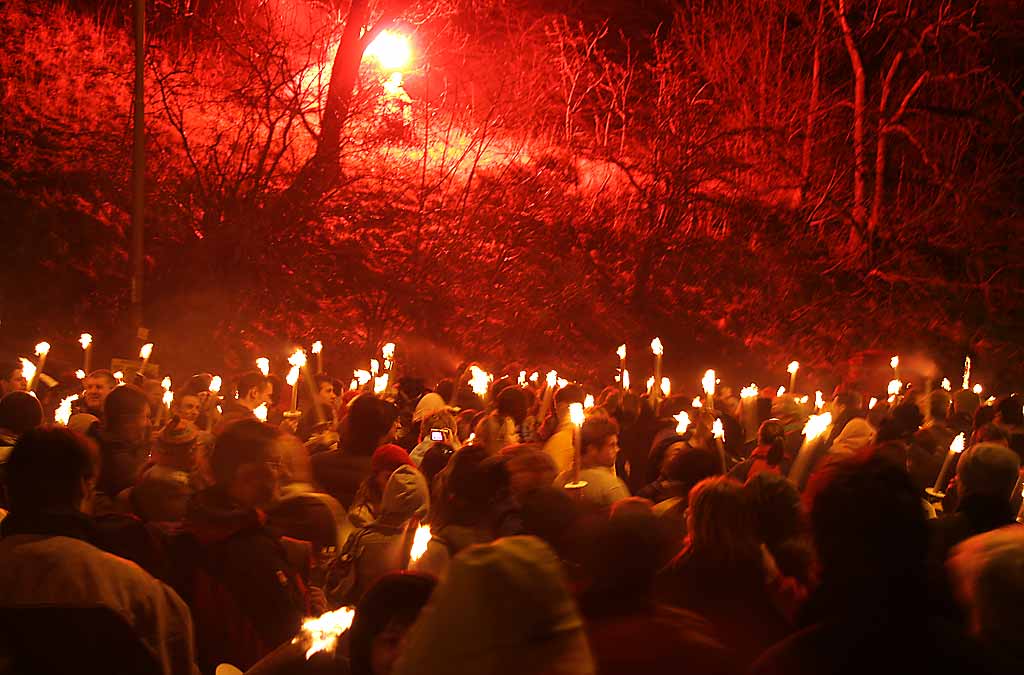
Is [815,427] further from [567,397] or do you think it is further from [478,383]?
[478,383]

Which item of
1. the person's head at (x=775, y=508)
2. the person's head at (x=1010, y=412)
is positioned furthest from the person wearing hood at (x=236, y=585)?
the person's head at (x=1010, y=412)

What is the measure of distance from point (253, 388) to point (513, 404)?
2.47 metres

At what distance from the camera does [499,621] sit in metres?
2.03

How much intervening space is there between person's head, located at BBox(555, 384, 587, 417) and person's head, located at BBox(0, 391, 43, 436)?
354 centimetres

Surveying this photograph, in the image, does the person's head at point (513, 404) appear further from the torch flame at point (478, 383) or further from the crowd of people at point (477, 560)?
the torch flame at point (478, 383)

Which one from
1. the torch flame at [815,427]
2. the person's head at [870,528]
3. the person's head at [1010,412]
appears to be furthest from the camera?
the person's head at [1010,412]

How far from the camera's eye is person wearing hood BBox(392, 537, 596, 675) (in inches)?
79.7

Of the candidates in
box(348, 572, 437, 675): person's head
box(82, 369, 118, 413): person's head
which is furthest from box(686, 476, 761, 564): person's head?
box(82, 369, 118, 413): person's head

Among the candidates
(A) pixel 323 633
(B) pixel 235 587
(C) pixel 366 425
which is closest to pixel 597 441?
(C) pixel 366 425

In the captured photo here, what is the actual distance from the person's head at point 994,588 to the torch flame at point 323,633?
183 cm

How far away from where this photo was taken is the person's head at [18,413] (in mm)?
5688

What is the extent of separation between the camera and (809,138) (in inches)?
923

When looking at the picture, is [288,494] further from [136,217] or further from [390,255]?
[390,255]

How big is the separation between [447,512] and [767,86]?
835 inches
